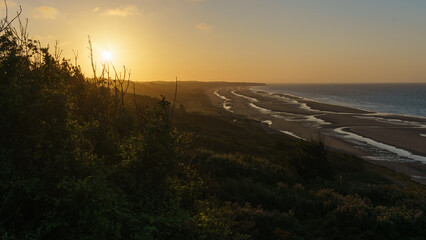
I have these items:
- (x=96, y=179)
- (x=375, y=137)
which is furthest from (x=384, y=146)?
(x=96, y=179)

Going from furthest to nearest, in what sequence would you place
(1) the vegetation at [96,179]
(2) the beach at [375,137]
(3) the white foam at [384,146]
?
(3) the white foam at [384,146] → (2) the beach at [375,137] → (1) the vegetation at [96,179]

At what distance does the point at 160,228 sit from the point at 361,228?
27.5 ft

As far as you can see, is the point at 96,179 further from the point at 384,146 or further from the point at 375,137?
the point at 375,137

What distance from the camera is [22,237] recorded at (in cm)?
536

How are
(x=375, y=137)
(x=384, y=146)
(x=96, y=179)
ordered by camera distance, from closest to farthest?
(x=96, y=179) → (x=384, y=146) → (x=375, y=137)

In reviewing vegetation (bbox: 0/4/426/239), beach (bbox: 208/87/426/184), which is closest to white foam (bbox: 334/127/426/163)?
beach (bbox: 208/87/426/184)

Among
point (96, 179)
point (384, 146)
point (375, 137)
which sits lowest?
point (384, 146)

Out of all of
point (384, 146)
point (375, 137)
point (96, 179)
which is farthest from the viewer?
point (375, 137)

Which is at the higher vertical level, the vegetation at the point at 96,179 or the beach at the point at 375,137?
the vegetation at the point at 96,179

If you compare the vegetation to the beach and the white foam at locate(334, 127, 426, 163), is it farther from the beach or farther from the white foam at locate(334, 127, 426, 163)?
the white foam at locate(334, 127, 426, 163)

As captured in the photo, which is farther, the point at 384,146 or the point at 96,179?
the point at 384,146

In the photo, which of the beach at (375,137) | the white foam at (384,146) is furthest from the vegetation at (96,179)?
the white foam at (384,146)

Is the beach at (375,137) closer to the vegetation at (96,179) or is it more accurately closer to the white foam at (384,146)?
the white foam at (384,146)

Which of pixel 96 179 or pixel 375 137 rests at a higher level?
pixel 96 179
